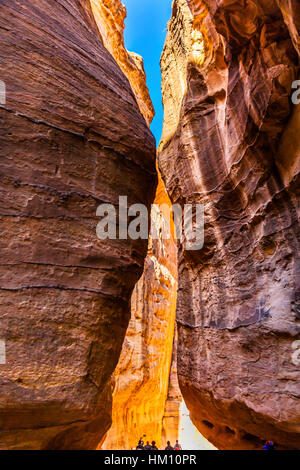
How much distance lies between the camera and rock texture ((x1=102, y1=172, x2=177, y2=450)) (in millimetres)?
9711

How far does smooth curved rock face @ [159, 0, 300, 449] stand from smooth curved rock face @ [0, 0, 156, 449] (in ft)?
4.95

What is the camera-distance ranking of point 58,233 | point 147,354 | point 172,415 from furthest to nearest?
point 172,415, point 147,354, point 58,233

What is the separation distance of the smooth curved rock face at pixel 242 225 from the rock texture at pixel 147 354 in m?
4.55

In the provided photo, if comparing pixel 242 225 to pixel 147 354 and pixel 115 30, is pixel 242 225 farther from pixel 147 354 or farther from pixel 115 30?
pixel 115 30

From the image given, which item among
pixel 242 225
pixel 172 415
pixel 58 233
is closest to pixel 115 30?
pixel 242 225

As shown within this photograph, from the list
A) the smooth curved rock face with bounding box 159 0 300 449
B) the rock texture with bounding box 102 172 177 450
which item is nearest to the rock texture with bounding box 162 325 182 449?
the rock texture with bounding box 102 172 177 450

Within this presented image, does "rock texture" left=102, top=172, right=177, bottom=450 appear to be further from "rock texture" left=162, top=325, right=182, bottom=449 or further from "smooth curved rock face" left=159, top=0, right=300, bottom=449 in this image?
"smooth curved rock face" left=159, top=0, right=300, bottom=449

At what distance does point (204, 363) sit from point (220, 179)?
284cm

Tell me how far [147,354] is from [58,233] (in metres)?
8.69

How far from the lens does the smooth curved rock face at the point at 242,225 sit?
3613 millimetres

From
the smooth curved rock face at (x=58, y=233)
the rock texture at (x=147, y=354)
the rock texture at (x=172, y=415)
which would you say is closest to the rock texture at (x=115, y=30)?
the rock texture at (x=147, y=354)

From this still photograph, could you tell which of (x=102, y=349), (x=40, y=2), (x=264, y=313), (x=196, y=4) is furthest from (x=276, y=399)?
(x=196, y=4)

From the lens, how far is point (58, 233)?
10.1 ft
